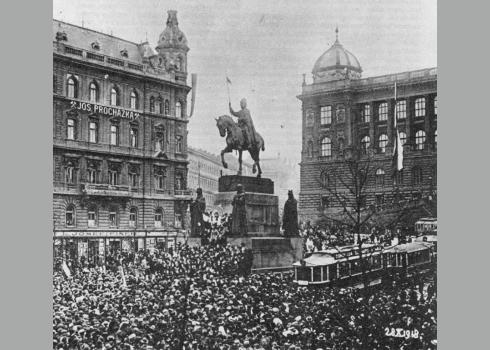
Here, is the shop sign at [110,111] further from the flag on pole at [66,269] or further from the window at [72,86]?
the flag on pole at [66,269]

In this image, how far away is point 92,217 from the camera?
1360cm

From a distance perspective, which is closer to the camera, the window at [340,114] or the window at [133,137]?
the window at [340,114]

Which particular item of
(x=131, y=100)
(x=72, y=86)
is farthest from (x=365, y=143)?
(x=72, y=86)

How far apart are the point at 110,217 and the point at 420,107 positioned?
537cm

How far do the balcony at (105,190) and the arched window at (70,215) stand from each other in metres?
0.35

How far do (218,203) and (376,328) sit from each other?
3.39m

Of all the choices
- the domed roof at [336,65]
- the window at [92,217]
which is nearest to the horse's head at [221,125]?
the domed roof at [336,65]

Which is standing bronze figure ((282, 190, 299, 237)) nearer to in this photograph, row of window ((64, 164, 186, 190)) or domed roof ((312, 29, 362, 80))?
row of window ((64, 164, 186, 190))

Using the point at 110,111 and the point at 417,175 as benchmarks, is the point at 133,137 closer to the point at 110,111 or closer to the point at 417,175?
the point at 110,111

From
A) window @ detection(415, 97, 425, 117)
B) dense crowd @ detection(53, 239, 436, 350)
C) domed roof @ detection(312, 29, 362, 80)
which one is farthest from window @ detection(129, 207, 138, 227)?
window @ detection(415, 97, 425, 117)

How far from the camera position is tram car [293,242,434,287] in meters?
12.1

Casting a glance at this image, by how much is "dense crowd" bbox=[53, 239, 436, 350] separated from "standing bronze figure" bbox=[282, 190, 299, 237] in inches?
30.5

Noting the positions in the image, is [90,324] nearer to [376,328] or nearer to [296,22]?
[376,328]

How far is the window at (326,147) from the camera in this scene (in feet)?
41.8
